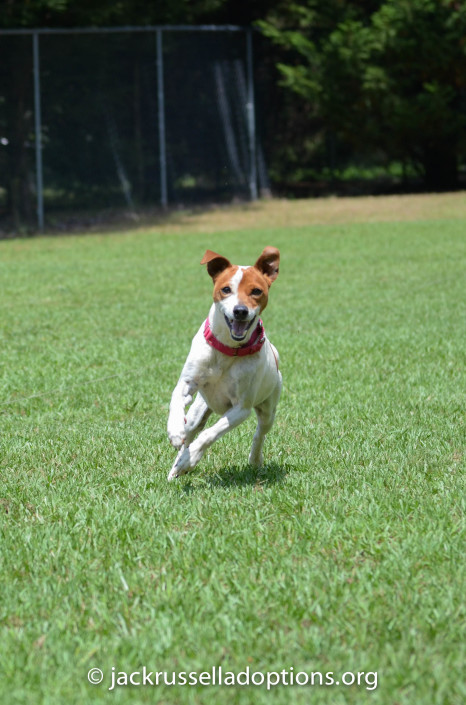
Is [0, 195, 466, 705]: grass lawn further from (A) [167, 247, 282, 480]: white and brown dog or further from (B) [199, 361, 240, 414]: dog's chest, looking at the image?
(B) [199, 361, 240, 414]: dog's chest

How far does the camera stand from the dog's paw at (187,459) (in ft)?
17.4

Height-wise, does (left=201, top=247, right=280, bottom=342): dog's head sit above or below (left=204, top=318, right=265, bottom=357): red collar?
above

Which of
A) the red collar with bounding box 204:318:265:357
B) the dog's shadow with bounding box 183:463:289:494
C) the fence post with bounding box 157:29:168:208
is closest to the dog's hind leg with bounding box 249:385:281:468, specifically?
the dog's shadow with bounding box 183:463:289:494

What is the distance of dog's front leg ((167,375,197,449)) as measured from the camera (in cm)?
526

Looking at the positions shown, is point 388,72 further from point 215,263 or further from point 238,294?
point 238,294

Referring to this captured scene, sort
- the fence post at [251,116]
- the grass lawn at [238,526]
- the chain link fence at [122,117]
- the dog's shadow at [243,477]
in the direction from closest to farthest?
the grass lawn at [238,526] < the dog's shadow at [243,477] < the chain link fence at [122,117] < the fence post at [251,116]

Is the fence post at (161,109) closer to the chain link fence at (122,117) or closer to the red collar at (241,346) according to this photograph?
the chain link fence at (122,117)

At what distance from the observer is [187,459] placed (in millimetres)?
5332

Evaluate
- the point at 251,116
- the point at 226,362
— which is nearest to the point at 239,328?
the point at 226,362

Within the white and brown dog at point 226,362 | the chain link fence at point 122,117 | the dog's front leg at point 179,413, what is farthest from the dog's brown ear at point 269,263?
the chain link fence at point 122,117

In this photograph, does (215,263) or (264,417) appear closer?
(215,263)

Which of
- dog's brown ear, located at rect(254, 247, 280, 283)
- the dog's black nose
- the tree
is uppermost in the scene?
the tree

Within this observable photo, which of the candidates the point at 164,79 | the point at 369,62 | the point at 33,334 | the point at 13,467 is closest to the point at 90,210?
the point at 164,79

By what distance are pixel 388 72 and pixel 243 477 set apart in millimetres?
26494
